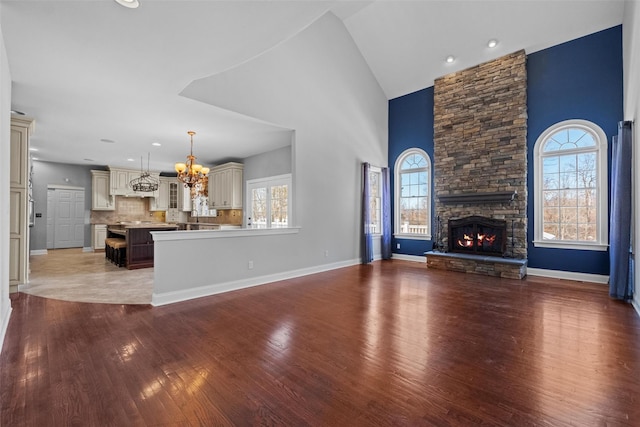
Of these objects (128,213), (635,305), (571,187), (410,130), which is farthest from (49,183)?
(635,305)

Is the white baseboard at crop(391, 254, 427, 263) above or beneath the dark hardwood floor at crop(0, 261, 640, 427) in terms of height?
above

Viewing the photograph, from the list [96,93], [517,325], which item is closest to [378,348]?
[517,325]

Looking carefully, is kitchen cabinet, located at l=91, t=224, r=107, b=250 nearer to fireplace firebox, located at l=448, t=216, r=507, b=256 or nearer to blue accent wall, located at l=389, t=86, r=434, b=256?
blue accent wall, located at l=389, t=86, r=434, b=256

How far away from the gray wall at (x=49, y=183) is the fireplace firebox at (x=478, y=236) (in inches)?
422

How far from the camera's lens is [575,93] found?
525 cm

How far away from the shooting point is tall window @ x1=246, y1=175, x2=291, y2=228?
7.00m

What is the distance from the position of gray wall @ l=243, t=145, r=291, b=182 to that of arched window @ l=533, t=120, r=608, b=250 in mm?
5048

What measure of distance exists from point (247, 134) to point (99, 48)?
3.10 meters

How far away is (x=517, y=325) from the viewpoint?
3.14m

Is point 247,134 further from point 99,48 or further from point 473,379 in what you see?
point 473,379

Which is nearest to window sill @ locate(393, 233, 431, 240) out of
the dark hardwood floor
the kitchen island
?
the dark hardwood floor

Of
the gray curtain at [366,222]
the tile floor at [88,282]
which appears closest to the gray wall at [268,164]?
the gray curtain at [366,222]

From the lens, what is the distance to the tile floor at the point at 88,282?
418 cm

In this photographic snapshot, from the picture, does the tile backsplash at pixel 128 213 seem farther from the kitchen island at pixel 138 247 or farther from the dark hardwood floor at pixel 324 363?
the dark hardwood floor at pixel 324 363
